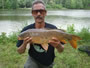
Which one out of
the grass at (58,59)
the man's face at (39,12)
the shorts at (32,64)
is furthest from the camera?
the grass at (58,59)

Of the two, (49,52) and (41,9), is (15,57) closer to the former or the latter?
(49,52)

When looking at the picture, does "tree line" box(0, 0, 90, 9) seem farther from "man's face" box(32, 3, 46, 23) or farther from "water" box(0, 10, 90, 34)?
"man's face" box(32, 3, 46, 23)

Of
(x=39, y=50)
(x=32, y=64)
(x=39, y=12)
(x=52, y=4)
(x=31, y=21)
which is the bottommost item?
(x=52, y=4)

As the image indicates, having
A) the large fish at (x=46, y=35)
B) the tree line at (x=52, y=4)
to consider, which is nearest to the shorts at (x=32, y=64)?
the large fish at (x=46, y=35)

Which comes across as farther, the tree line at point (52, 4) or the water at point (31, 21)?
the tree line at point (52, 4)

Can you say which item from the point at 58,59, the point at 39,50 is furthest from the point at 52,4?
the point at 39,50

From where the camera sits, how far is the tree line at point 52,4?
135ft

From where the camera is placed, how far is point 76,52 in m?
4.52

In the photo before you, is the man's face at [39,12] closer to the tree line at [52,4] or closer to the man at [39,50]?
the man at [39,50]

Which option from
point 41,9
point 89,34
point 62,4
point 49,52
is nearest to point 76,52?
point 89,34

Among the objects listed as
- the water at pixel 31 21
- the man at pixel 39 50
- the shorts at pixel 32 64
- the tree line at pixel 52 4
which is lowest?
the tree line at pixel 52 4

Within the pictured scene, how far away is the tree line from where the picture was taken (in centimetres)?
4118

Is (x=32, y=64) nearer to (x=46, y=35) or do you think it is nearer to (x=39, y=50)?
(x=39, y=50)

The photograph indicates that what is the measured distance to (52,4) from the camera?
54031 millimetres
